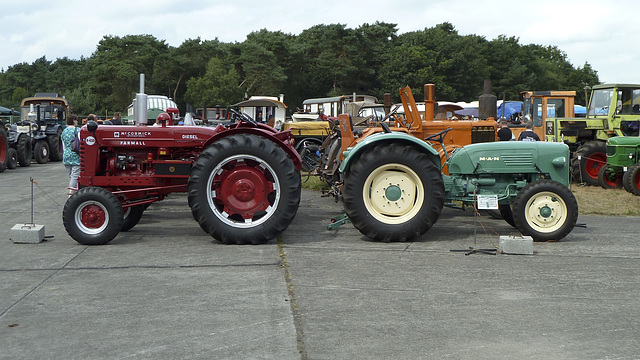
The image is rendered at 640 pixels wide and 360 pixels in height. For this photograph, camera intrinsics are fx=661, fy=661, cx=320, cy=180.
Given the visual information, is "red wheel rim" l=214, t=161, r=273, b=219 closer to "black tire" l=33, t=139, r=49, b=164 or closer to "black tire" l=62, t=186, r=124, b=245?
"black tire" l=62, t=186, r=124, b=245

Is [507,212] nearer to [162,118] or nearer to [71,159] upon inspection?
[162,118]

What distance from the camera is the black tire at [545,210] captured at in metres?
8.10

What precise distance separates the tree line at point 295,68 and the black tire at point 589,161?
44278 mm

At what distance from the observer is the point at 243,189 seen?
8.05 m

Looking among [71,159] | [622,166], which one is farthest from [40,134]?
[622,166]

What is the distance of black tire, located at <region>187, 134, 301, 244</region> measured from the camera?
7891 mm

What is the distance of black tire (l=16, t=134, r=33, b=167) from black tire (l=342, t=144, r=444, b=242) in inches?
646

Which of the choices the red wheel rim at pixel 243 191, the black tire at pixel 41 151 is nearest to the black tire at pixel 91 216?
the red wheel rim at pixel 243 191

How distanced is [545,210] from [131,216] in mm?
5461

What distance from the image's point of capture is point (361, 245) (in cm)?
796

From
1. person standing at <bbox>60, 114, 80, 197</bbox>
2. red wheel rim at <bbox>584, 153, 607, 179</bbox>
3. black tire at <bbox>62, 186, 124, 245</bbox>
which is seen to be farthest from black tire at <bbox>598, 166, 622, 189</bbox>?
black tire at <bbox>62, 186, 124, 245</bbox>

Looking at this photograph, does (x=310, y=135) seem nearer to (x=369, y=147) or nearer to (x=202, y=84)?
(x=369, y=147)

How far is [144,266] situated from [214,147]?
1.82m

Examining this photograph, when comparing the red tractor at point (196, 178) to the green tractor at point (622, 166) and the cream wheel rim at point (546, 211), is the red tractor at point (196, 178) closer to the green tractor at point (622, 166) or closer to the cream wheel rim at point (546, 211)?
the cream wheel rim at point (546, 211)
